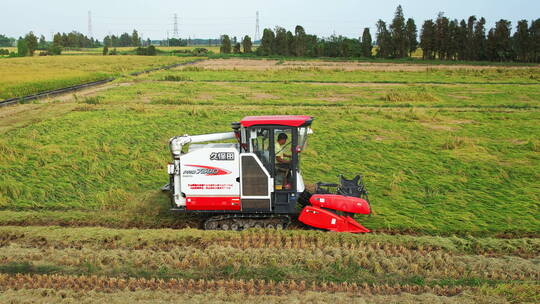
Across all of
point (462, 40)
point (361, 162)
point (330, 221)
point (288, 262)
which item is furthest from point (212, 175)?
point (462, 40)

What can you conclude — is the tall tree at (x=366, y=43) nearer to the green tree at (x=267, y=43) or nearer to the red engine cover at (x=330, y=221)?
the green tree at (x=267, y=43)

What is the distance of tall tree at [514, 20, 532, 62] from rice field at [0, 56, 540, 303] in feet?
238

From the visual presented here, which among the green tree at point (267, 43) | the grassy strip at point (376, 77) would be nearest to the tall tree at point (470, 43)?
the grassy strip at point (376, 77)

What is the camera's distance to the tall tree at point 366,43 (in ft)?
373

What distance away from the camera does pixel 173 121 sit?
25812mm

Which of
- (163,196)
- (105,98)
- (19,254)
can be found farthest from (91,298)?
(105,98)

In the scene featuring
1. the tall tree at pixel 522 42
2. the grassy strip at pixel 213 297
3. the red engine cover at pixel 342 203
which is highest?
the tall tree at pixel 522 42

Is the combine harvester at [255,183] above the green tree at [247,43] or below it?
below

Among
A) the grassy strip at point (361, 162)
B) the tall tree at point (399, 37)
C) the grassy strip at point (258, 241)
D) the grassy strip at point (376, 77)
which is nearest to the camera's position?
the grassy strip at point (258, 241)

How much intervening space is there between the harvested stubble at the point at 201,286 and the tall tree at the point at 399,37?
10752 cm

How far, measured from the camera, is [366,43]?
113812 mm

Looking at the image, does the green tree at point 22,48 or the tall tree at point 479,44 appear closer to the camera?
the tall tree at point 479,44

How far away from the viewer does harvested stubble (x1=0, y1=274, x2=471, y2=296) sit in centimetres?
848

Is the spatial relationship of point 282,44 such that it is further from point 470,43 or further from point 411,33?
point 470,43
